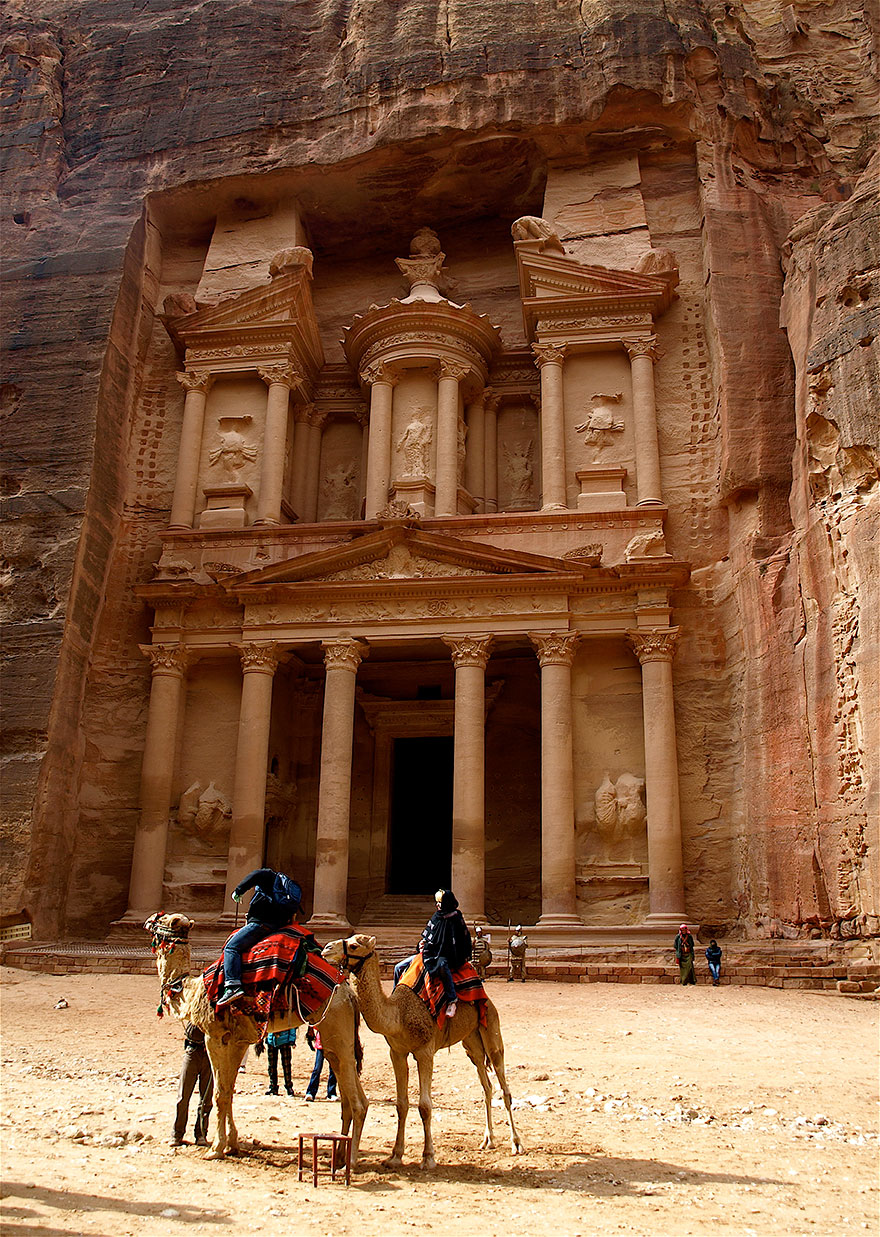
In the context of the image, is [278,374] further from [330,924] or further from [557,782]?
[330,924]

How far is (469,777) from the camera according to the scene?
63.6 feet

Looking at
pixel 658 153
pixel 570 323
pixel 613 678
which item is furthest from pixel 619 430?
pixel 658 153

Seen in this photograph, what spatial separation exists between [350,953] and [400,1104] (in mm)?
981

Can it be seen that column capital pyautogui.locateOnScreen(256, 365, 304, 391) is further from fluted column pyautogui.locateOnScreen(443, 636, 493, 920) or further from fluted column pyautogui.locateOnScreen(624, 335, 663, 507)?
fluted column pyautogui.locateOnScreen(443, 636, 493, 920)

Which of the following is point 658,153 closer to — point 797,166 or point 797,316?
point 797,166

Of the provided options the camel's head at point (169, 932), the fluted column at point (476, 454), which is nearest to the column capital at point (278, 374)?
the fluted column at point (476, 454)

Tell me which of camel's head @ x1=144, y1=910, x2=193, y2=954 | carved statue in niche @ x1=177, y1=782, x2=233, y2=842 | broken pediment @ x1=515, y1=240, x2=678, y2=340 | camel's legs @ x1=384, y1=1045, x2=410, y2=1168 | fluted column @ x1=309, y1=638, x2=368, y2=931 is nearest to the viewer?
camel's legs @ x1=384, y1=1045, x2=410, y2=1168

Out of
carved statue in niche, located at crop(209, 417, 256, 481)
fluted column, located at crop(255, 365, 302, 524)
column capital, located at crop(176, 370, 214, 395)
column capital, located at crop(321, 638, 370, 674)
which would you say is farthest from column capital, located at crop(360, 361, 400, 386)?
column capital, located at crop(321, 638, 370, 674)

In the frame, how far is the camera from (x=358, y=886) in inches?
877

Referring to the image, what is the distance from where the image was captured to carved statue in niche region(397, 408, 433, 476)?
23.2 m

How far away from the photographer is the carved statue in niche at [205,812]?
20.4m

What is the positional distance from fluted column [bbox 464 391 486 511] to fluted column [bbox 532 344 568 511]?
210 centimetres

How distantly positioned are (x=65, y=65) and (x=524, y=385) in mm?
15845

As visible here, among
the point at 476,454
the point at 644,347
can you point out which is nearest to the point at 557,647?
the point at 476,454
